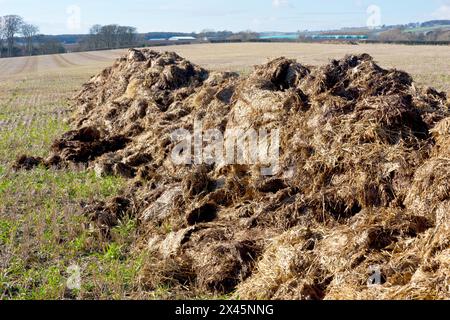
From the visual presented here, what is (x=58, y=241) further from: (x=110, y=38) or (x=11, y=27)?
(x=11, y=27)

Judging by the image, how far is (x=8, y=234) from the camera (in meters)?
7.46

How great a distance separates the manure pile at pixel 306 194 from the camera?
5027 millimetres

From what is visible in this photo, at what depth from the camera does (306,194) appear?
6.96m

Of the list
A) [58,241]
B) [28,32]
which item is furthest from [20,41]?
[58,241]

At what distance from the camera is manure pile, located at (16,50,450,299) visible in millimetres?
5027

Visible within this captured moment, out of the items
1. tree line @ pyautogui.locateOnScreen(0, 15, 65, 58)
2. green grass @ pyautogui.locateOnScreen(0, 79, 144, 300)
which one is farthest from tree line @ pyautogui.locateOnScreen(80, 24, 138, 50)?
green grass @ pyautogui.locateOnScreen(0, 79, 144, 300)

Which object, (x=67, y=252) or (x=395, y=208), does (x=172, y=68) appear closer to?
(x=67, y=252)

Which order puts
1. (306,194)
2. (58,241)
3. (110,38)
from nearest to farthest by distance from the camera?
(306,194)
(58,241)
(110,38)

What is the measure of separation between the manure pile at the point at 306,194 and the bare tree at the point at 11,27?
109 m

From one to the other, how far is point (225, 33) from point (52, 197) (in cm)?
15150

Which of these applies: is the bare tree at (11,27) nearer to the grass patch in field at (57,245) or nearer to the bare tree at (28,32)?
the bare tree at (28,32)

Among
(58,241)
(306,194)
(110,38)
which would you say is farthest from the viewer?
(110,38)

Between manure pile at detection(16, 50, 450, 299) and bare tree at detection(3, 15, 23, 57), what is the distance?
109m

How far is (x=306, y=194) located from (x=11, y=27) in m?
117
